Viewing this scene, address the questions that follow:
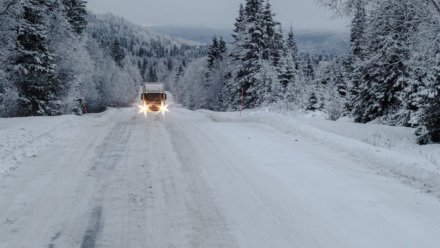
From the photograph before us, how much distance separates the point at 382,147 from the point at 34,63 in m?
24.0

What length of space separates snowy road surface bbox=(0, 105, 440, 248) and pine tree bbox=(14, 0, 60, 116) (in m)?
18.9

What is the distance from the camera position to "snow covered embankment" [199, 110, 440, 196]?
899 centimetres

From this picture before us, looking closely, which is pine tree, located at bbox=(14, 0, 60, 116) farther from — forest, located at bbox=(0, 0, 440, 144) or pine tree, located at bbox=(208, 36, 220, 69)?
pine tree, located at bbox=(208, 36, 220, 69)

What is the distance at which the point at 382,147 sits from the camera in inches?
520

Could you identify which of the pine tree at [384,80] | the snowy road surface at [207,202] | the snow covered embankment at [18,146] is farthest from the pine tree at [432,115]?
the snow covered embankment at [18,146]

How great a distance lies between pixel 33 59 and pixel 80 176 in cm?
2270

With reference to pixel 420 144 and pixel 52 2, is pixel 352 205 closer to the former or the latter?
pixel 420 144

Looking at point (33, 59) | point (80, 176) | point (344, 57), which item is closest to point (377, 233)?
point (80, 176)

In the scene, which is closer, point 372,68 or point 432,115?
point 432,115

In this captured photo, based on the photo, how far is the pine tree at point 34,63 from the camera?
2808cm

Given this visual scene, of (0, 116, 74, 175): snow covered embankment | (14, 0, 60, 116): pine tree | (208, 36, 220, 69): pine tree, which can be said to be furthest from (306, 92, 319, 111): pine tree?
(0, 116, 74, 175): snow covered embankment

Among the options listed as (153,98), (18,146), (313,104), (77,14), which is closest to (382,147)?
(18,146)

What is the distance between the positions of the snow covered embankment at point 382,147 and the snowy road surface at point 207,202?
0.47m

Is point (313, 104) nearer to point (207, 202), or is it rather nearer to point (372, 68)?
point (372, 68)
